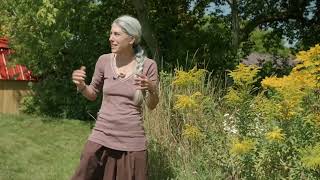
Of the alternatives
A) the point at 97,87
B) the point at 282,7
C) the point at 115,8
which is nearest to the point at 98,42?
the point at 115,8

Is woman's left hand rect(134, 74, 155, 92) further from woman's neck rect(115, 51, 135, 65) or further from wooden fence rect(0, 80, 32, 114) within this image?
wooden fence rect(0, 80, 32, 114)

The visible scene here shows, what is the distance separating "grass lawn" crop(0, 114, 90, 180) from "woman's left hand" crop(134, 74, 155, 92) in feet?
10.3

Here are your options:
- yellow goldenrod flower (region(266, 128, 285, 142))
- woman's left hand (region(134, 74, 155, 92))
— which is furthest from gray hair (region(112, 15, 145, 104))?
yellow goldenrod flower (region(266, 128, 285, 142))

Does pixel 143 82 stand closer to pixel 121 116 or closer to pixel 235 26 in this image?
pixel 121 116

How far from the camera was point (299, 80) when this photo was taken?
4184 mm

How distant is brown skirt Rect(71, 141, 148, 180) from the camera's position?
4.02m

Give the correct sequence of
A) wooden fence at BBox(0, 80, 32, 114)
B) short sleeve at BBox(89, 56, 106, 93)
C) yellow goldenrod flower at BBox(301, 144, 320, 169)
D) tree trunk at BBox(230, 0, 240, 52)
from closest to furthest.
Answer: yellow goldenrod flower at BBox(301, 144, 320, 169) → short sleeve at BBox(89, 56, 106, 93) → tree trunk at BBox(230, 0, 240, 52) → wooden fence at BBox(0, 80, 32, 114)

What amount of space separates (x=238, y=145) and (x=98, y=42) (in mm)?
10399

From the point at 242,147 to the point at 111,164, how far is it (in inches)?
37.6

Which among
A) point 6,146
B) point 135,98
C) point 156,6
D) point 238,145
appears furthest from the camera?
point 156,6

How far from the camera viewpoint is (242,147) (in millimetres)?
4203

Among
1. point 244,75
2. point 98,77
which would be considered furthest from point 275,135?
point 98,77

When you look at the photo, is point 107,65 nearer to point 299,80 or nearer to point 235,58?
point 299,80

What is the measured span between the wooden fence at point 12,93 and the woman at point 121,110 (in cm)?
1107
